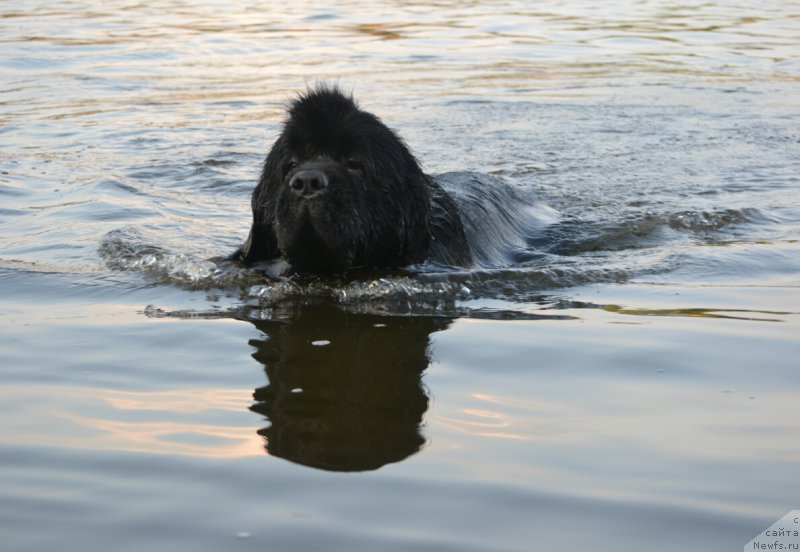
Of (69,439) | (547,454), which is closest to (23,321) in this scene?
(69,439)

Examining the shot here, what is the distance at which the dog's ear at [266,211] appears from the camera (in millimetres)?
5707

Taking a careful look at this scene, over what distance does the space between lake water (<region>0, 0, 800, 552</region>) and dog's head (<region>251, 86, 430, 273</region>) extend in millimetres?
262

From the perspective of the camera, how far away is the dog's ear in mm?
5707

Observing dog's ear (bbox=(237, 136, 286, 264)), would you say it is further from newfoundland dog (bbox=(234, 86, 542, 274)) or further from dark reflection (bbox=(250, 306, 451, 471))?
dark reflection (bbox=(250, 306, 451, 471))

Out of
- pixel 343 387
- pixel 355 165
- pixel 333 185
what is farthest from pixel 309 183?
pixel 343 387

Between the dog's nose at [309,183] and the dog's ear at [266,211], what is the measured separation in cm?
33

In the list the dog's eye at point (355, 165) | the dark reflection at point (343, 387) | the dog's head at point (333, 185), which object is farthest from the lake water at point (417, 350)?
the dog's eye at point (355, 165)

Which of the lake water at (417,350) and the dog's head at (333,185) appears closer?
the lake water at (417,350)

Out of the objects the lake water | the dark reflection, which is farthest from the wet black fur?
the dark reflection

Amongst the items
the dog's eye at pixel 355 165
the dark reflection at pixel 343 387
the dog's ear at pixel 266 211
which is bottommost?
the dark reflection at pixel 343 387

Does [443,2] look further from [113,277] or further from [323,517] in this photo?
[323,517]

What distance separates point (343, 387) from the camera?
13.9 ft

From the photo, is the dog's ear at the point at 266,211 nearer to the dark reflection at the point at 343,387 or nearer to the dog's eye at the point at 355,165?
the dog's eye at the point at 355,165

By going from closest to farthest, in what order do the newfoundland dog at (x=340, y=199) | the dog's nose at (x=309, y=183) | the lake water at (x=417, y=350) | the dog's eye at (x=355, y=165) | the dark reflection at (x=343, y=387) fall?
1. the lake water at (x=417, y=350)
2. the dark reflection at (x=343, y=387)
3. the dog's nose at (x=309, y=183)
4. the newfoundland dog at (x=340, y=199)
5. the dog's eye at (x=355, y=165)
